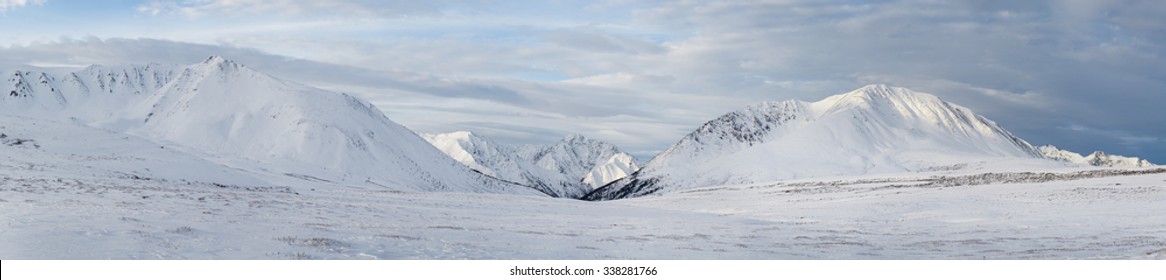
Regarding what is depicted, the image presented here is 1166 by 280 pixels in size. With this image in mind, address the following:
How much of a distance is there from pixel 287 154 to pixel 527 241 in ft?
483

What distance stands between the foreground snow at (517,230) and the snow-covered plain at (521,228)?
7 centimetres

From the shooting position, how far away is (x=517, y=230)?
3769 cm

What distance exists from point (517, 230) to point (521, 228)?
1.91m

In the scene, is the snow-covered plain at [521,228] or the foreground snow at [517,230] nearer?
the foreground snow at [517,230]

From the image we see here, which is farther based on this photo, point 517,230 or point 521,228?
point 521,228

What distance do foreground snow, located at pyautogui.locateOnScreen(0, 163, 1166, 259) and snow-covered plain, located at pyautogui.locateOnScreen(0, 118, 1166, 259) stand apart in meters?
0.07

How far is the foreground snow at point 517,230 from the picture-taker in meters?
24.0

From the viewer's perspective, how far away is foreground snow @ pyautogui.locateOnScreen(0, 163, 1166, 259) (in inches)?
944

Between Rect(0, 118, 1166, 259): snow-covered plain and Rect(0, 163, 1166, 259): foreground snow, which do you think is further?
Rect(0, 118, 1166, 259): snow-covered plain

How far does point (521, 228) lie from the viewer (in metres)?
39.6

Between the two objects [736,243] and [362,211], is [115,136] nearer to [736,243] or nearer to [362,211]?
[362,211]

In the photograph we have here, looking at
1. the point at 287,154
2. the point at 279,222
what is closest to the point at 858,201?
the point at 279,222

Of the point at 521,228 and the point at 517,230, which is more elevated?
the point at 517,230

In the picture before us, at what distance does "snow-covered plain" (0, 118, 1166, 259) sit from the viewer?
24234 millimetres
